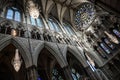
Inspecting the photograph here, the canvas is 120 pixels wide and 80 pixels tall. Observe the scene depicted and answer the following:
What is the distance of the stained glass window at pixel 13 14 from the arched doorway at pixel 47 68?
496cm

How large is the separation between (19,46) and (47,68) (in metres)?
5.40

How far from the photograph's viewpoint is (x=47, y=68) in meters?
15.4

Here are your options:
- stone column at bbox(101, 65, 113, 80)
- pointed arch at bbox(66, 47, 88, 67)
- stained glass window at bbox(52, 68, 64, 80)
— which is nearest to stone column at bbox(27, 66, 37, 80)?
stained glass window at bbox(52, 68, 64, 80)

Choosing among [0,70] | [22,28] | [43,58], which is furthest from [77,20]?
[0,70]

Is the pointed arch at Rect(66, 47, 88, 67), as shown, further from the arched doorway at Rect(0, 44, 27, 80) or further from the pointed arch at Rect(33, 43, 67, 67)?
the arched doorway at Rect(0, 44, 27, 80)

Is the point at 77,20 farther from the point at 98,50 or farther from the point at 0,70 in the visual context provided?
the point at 0,70

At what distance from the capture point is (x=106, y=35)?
15.7m

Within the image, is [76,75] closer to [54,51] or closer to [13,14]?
[54,51]

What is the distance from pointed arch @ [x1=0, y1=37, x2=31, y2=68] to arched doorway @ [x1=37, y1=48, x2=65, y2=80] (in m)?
3.41

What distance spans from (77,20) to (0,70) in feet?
41.0

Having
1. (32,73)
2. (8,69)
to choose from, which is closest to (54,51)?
(32,73)

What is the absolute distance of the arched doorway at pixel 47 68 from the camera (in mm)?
14367

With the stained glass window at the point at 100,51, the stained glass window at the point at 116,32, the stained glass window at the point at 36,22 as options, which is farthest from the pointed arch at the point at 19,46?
the stained glass window at the point at 116,32

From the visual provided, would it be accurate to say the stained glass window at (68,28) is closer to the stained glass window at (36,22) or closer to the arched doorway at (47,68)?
the stained glass window at (36,22)
